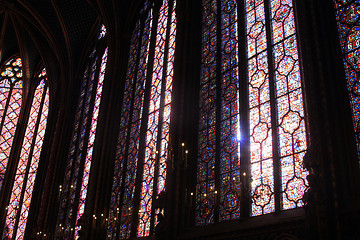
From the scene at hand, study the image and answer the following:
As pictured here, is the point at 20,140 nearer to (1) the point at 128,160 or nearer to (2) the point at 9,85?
(2) the point at 9,85

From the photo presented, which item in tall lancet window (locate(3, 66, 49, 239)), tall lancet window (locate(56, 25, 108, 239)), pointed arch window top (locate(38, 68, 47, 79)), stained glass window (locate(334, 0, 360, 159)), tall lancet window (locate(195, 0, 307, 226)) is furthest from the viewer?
pointed arch window top (locate(38, 68, 47, 79))

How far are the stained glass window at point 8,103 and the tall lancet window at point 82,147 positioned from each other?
17.9 ft

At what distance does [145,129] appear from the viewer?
14484 millimetres

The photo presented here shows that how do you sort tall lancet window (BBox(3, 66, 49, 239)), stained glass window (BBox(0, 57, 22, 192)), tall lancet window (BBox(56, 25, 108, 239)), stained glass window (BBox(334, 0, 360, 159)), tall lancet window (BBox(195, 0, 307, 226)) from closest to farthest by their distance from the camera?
stained glass window (BBox(334, 0, 360, 159))
tall lancet window (BBox(195, 0, 307, 226))
tall lancet window (BBox(56, 25, 108, 239))
tall lancet window (BBox(3, 66, 49, 239))
stained glass window (BBox(0, 57, 22, 192))

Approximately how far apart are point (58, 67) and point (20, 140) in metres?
4.22

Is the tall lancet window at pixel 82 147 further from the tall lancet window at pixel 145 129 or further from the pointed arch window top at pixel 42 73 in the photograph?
the pointed arch window top at pixel 42 73

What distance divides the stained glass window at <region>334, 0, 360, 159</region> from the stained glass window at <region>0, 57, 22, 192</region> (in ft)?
59.5

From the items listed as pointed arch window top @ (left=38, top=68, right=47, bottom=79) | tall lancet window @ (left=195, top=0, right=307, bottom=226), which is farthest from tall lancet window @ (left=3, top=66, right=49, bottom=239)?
tall lancet window @ (left=195, top=0, right=307, bottom=226)

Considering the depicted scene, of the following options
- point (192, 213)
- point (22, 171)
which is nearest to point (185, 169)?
point (192, 213)

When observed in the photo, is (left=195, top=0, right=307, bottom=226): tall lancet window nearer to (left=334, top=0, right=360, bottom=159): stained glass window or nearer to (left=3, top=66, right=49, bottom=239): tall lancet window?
(left=334, top=0, right=360, bottom=159): stained glass window

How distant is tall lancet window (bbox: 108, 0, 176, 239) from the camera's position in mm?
13070

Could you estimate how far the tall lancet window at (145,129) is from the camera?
1307cm

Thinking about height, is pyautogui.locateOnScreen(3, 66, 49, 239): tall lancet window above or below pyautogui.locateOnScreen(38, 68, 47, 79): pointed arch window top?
below

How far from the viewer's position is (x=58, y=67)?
73.4 feet
